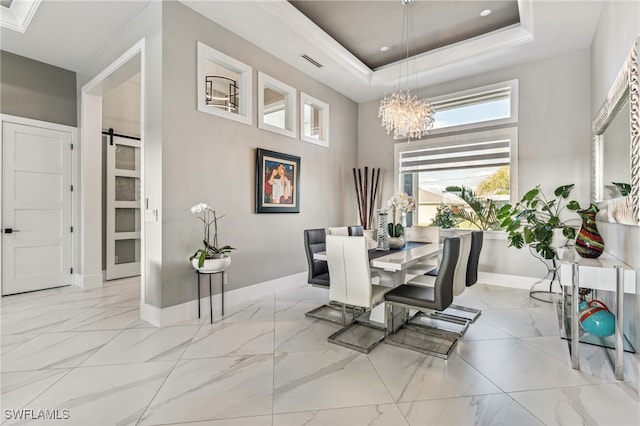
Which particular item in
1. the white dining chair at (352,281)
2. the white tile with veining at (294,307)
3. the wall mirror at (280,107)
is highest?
the wall mirror at (280,107)

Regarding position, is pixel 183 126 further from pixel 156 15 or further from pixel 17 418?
pixel 17 418

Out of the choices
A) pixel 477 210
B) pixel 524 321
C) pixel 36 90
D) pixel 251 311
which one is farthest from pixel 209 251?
pixel 477 210

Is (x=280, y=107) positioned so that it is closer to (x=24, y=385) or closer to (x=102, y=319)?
(x=102, y=319)

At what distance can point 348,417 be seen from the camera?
178 cm

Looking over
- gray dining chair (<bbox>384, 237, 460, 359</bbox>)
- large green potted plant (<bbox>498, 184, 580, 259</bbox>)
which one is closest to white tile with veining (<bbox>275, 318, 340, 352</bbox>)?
gray dining chair (<bbox>384, 237, 460, 359</bbox>)

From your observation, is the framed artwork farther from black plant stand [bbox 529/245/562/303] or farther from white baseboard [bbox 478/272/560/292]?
black plant stand [bbox 529/245/562/303]

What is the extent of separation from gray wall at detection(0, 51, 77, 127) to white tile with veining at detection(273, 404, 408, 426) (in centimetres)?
521

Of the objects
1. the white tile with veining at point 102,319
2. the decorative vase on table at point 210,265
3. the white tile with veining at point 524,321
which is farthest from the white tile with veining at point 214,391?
the white tile with veining at point 524,321

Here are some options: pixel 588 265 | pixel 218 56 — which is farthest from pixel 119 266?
pixel 588 265

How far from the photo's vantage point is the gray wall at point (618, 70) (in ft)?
7.20

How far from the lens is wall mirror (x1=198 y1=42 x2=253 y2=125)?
3535 millimetres

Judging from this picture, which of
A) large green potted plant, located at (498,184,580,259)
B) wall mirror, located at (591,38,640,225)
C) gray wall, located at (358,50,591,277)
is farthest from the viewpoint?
gray wall, located at (358,50,591,277)

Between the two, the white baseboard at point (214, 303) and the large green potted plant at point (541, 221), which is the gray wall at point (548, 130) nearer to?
the large green potted plant at point (541, 221)

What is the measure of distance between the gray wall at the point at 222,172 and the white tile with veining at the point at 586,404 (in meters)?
3.06
